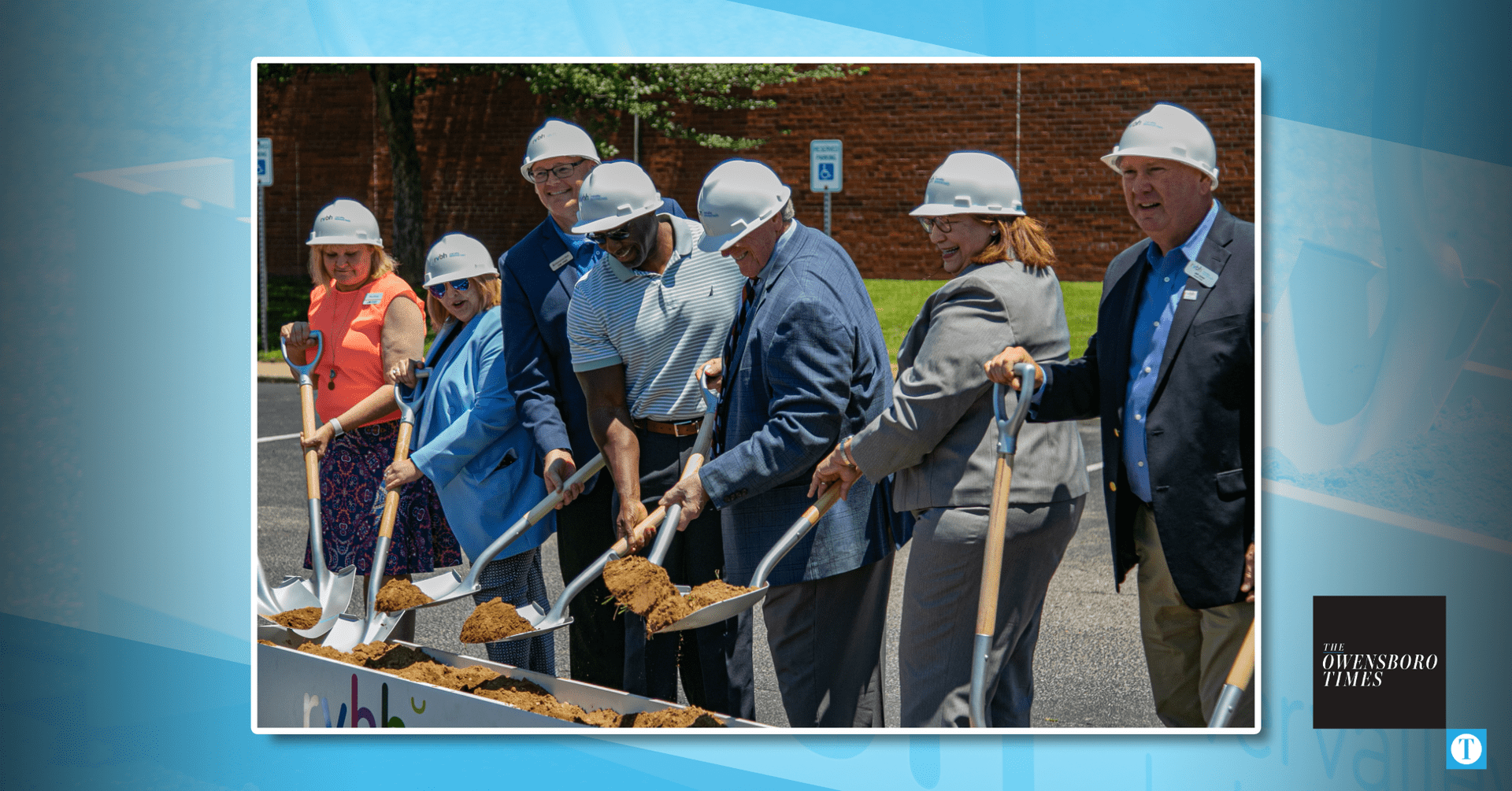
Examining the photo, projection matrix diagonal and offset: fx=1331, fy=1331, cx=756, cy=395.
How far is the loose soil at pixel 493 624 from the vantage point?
11.5ft

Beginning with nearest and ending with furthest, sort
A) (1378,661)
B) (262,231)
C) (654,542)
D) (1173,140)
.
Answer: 1. (1173,140)
2. (1378,661)
3. (654,542)
4. (262,231)

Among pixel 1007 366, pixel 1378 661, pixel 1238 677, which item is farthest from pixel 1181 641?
pixel 1007 366

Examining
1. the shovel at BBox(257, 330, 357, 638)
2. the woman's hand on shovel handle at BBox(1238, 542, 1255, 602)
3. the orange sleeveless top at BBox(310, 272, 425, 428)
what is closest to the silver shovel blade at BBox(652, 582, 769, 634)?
the woman's hand on shovel handle at BBox(1238, 542, 1255, 602)

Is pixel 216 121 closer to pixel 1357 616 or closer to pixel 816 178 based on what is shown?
pixel 816 178

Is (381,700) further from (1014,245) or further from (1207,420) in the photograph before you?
(1207,420)

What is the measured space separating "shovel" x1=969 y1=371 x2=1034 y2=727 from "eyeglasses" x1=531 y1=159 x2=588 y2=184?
4.68ft

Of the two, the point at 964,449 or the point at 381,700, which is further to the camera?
the point at 381,700

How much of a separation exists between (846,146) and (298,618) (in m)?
2.31

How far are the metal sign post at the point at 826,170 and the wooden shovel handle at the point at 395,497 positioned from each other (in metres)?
1.49

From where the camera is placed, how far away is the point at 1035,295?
3035 millimetres

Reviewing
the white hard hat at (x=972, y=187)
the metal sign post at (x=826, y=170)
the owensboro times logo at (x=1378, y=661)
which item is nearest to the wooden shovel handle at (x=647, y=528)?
the white hard hat at (x=972, y=187)

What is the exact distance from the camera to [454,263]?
12.8ft

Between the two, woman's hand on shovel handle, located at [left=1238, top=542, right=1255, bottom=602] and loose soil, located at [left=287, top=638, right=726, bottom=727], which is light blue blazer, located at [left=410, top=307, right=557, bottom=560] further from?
woman's hand on shovel handle, located at [left=1238, top=542, right=1255, bottom=602]

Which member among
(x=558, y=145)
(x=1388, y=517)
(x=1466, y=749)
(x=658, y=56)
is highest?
(x=658, y=56)
